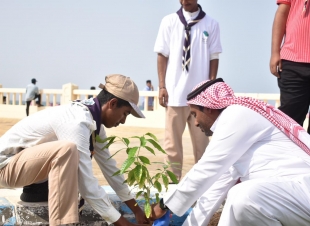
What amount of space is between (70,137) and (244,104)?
104 cm

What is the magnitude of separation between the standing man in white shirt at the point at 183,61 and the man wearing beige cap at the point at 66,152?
1325 millimetres

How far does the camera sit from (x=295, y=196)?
9.61 feet

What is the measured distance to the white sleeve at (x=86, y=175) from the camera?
3.28 meters

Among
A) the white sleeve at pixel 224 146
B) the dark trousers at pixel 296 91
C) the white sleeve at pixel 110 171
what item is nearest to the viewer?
the white sleeve at pixel 224 146

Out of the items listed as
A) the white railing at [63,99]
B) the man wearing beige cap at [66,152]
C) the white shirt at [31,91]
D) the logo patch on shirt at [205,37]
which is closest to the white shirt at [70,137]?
the man wearing beige cap at [66,152]

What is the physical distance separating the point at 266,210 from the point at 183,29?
251cm

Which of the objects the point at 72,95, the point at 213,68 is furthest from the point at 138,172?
→ the point at 72,95

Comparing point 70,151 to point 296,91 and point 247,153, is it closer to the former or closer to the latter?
point 247,153

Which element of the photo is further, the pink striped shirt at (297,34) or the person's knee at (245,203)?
the pink striped shirt at (297,34)

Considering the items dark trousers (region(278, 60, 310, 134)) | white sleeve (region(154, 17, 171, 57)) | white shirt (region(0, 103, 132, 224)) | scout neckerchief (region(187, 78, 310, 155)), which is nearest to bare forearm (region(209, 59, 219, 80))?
white sleeve (region(154, 17, 171, 57))

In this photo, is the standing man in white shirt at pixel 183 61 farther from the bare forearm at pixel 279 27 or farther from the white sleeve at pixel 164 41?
the bare forearm at pixel 279 27

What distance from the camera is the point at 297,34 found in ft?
13.2

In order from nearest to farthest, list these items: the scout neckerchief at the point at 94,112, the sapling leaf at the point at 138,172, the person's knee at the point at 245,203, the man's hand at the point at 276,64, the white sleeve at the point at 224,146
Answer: the person's knee at the point at 245,203
the white sleeve at the point at 224,146
the sapling leaf at the point at 138,172
the scout neckerchief at the point at 94,112
the man's hand at the point at 276,64

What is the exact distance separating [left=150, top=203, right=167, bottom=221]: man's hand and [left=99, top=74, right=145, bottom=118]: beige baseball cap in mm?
609
